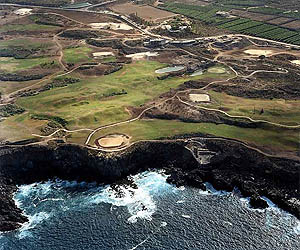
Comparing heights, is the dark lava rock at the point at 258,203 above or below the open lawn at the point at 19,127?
below

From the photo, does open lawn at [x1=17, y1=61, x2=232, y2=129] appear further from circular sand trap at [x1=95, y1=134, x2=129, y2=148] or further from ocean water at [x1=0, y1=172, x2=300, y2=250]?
ocean water at [x1=0, y1=172, x2=300, y2=250]

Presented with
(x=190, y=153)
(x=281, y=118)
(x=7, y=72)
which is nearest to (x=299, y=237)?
(x=190, y=153)

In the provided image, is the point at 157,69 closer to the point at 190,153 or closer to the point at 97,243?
the point at 190,153

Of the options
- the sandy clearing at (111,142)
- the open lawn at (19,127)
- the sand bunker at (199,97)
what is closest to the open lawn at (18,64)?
the open lawn at (19,127)

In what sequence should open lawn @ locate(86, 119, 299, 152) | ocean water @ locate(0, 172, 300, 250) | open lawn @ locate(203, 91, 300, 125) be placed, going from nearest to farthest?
ocean water @ locate(0, 172, 300, 250)
open lawn @ locate(86, 119, 299, 152)
open lawn @ locate(203, 91, 300, 125)

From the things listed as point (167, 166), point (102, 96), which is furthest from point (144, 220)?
point (102, 96)

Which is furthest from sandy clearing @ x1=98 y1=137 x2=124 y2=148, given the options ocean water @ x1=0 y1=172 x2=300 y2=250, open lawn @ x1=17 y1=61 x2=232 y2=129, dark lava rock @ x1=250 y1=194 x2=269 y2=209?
dark lava rock @ x1=250 y1=194 x2=269 y2=209

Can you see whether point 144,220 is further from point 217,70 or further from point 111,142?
point 217,70

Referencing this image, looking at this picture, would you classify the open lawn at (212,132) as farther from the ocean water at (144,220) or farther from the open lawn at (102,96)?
the ocean water at (144,220)
